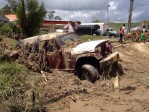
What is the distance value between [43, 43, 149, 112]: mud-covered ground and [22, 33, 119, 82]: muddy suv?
348mm

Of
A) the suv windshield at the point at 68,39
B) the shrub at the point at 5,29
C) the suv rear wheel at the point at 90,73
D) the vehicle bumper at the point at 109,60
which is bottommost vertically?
the suv rear wheel at the point at 90,73

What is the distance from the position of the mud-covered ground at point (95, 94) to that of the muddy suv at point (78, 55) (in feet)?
1.14

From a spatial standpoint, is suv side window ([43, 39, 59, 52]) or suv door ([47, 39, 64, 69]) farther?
suv side window ([43, 39, 59, 52])

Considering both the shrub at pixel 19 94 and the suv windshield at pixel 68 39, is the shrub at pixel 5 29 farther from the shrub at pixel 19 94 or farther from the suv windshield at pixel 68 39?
the shrub at pixel 19 94

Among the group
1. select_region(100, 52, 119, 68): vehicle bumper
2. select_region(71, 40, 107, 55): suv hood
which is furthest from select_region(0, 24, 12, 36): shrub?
select_region(100, 52, 119, 68): vehicle bumper

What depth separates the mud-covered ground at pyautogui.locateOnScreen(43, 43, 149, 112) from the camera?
8.48m

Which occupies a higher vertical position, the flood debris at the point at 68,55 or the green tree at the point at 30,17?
the green tree at the point at 30,17

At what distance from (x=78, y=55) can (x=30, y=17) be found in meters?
15.3

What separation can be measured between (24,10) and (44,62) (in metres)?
14.5

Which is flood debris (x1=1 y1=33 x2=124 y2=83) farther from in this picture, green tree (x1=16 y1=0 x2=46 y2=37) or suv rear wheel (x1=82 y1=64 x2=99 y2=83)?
green tree (x1=16 y1=0 x2=46 y2=37)

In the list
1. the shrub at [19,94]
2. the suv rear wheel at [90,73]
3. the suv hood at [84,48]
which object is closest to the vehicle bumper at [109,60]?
the suv rear wheel at [90,73]

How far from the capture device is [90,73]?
35.2 feet

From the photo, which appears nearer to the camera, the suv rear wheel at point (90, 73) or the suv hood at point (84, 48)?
the suv rear wheel at point (90, 73)

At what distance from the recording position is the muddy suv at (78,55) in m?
10.9
